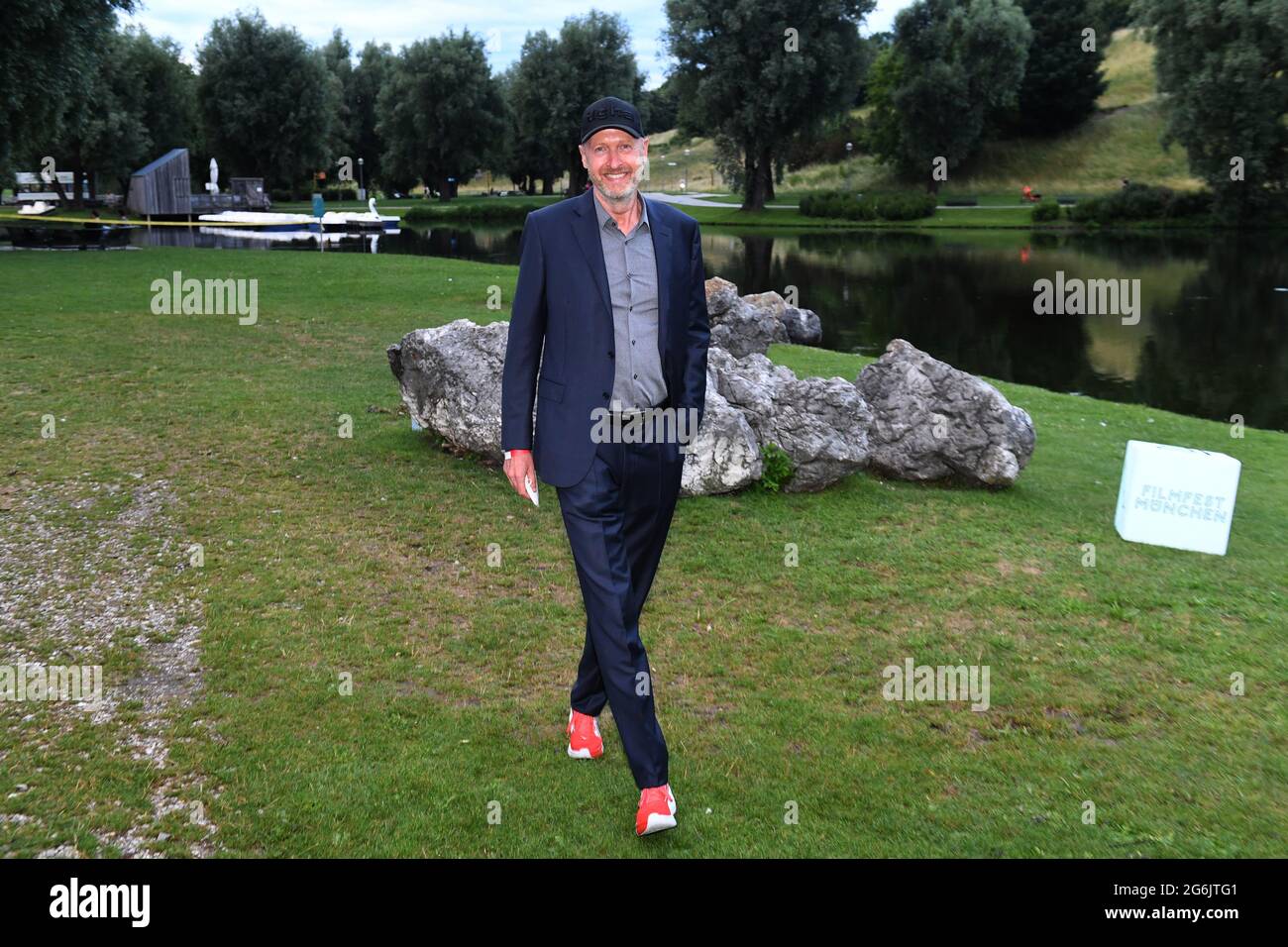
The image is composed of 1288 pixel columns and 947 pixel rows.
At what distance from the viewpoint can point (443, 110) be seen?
91.6m

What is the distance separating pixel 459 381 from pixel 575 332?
20.5 ft

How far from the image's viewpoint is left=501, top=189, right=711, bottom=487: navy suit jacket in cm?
→ 497

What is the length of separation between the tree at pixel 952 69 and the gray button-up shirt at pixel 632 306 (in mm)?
79306

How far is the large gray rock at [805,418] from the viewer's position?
10664 millimetres

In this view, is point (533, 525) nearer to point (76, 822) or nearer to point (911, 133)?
point (76, 822)
